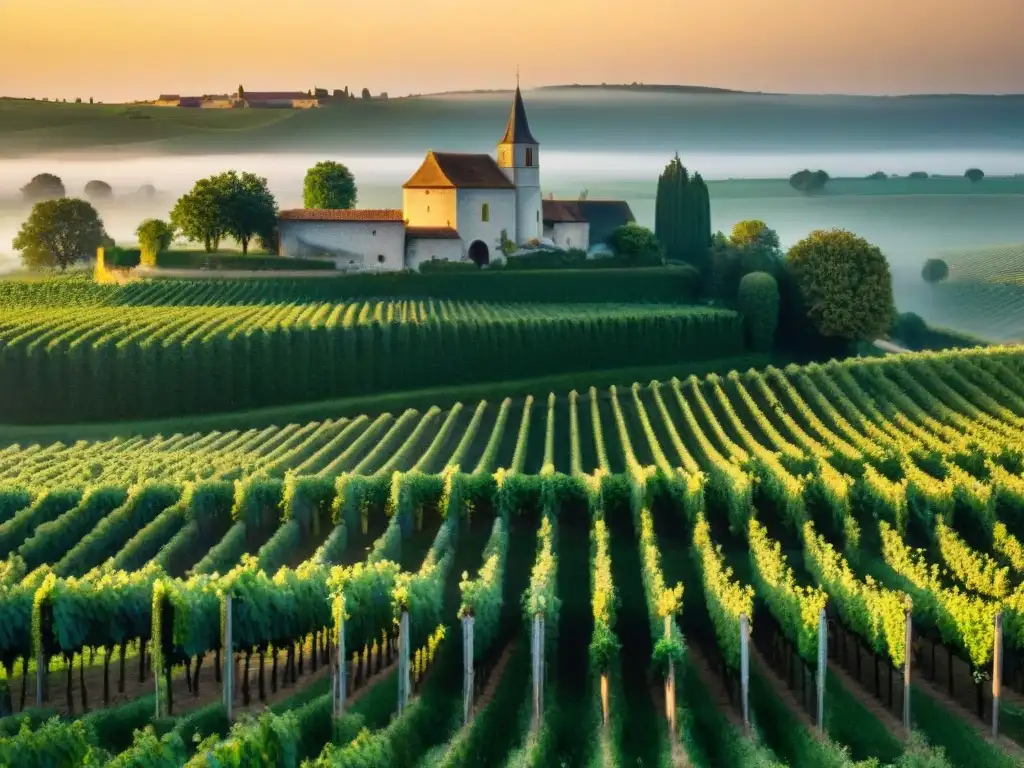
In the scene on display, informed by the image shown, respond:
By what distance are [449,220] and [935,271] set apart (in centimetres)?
4798

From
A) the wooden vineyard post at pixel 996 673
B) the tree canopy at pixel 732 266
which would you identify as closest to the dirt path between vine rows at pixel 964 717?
the wooden vineyard post at pixel 996 673

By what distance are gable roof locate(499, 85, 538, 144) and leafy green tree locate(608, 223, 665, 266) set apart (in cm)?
716

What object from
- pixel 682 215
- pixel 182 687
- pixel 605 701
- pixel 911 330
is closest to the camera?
pixel 605 701

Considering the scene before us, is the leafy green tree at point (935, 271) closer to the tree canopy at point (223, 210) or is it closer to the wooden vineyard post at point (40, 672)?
the tree canopy at point (223, 210)

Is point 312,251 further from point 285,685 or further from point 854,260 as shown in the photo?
point 285,685

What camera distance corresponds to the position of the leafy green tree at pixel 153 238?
69.0 m

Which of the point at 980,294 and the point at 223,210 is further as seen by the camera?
the point at 980,294

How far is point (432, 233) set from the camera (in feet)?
228

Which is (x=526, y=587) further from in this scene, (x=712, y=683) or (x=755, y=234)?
(x=755, y=234)

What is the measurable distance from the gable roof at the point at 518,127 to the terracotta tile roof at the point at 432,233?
744cm

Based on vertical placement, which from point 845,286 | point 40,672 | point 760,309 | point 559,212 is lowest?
point 40,672

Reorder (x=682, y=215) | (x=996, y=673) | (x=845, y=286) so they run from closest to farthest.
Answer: (x=996, y=673)
(x=845, y=286)
(x=682, y=215)

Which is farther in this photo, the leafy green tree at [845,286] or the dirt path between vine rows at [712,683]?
the leafy green tree at [845,286]

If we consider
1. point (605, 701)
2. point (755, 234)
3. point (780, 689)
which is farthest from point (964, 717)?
point (755, 234)
